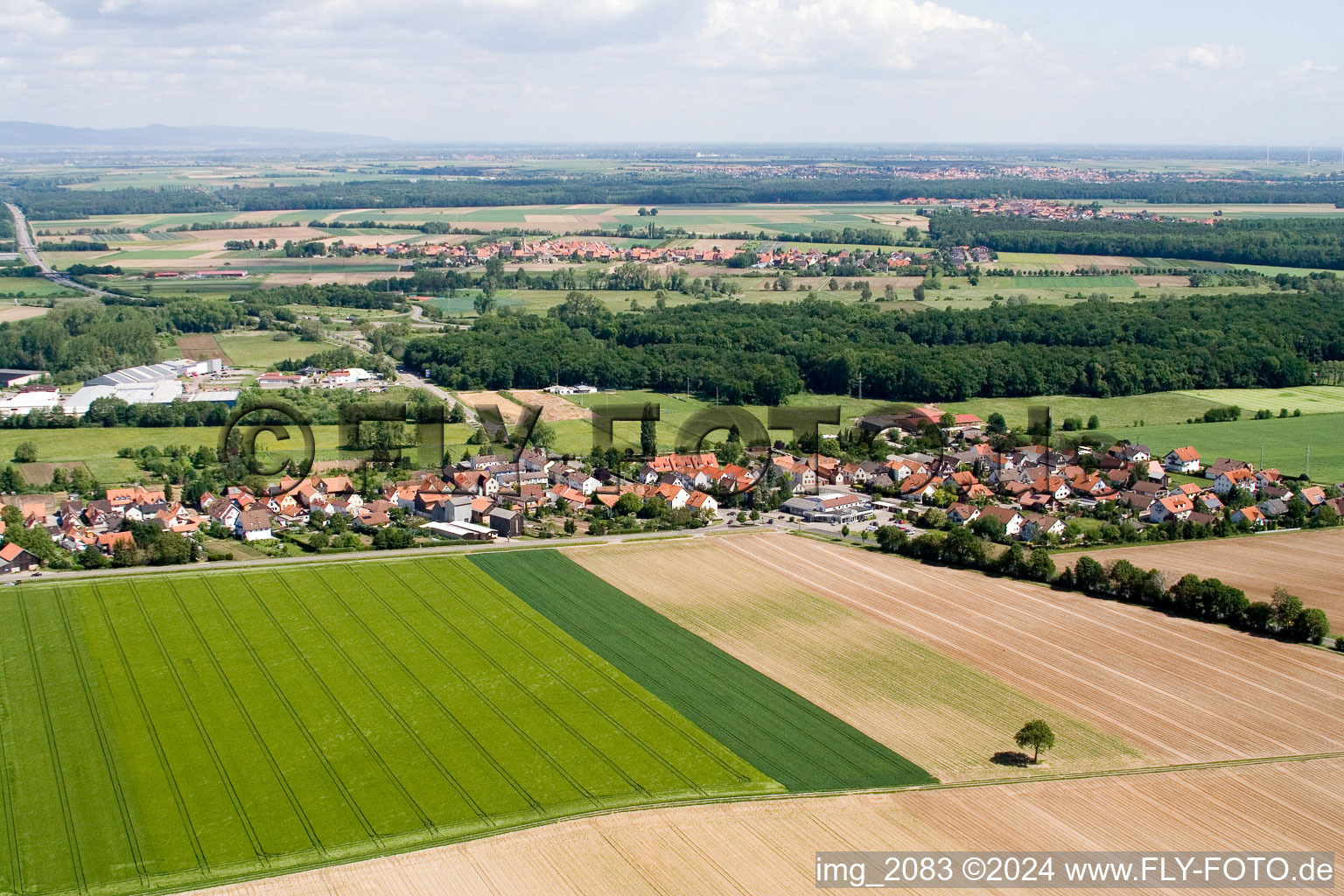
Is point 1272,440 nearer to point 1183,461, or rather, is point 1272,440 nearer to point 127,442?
point 1183,461

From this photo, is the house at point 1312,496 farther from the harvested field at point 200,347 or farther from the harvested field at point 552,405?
the harvested field at point 200,347

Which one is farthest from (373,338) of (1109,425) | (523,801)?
(523,801)

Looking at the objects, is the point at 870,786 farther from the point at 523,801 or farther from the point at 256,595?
the point at 256,595

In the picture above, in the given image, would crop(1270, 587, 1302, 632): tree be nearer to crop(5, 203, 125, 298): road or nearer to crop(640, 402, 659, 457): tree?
crop(640, 402, 659, 457): tree

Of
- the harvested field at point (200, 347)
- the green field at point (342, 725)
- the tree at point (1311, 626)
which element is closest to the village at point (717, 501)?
the green field at point (342, 725)

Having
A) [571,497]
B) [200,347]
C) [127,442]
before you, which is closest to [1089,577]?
[571,497]
